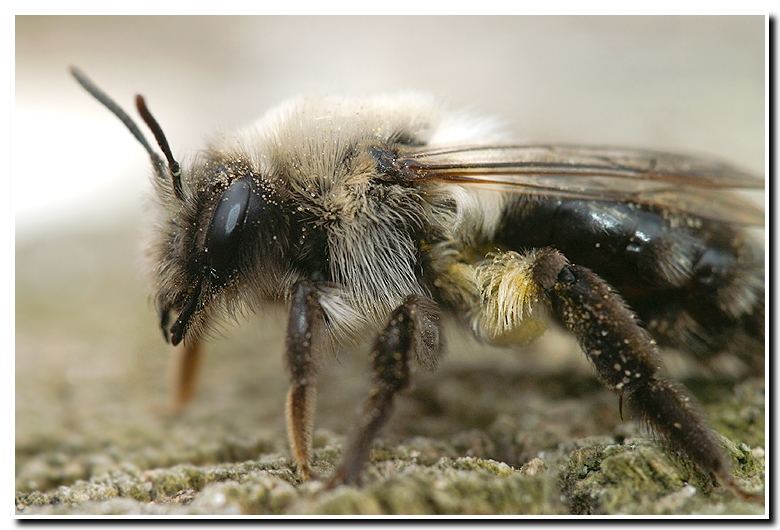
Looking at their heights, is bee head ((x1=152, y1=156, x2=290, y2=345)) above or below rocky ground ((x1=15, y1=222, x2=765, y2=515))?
above

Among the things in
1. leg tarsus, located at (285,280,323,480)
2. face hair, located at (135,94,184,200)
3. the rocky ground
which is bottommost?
the rocky ground

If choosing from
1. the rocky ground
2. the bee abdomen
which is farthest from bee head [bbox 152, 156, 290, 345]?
the bee abdomen

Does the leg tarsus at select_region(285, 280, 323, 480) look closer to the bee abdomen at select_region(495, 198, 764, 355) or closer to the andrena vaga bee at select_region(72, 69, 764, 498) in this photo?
the andrena vaga bee at select_region(72, 69, 764, 498)

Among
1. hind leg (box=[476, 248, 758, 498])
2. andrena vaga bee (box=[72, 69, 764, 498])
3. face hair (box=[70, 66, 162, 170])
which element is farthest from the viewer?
face hair (box=[70, 66, 162, 170])

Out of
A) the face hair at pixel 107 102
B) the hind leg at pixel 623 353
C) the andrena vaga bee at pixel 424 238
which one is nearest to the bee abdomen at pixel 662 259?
the andrena vaga bee at pixel 424 238

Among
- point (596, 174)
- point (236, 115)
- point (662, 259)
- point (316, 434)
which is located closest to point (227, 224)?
point (316, 434)
